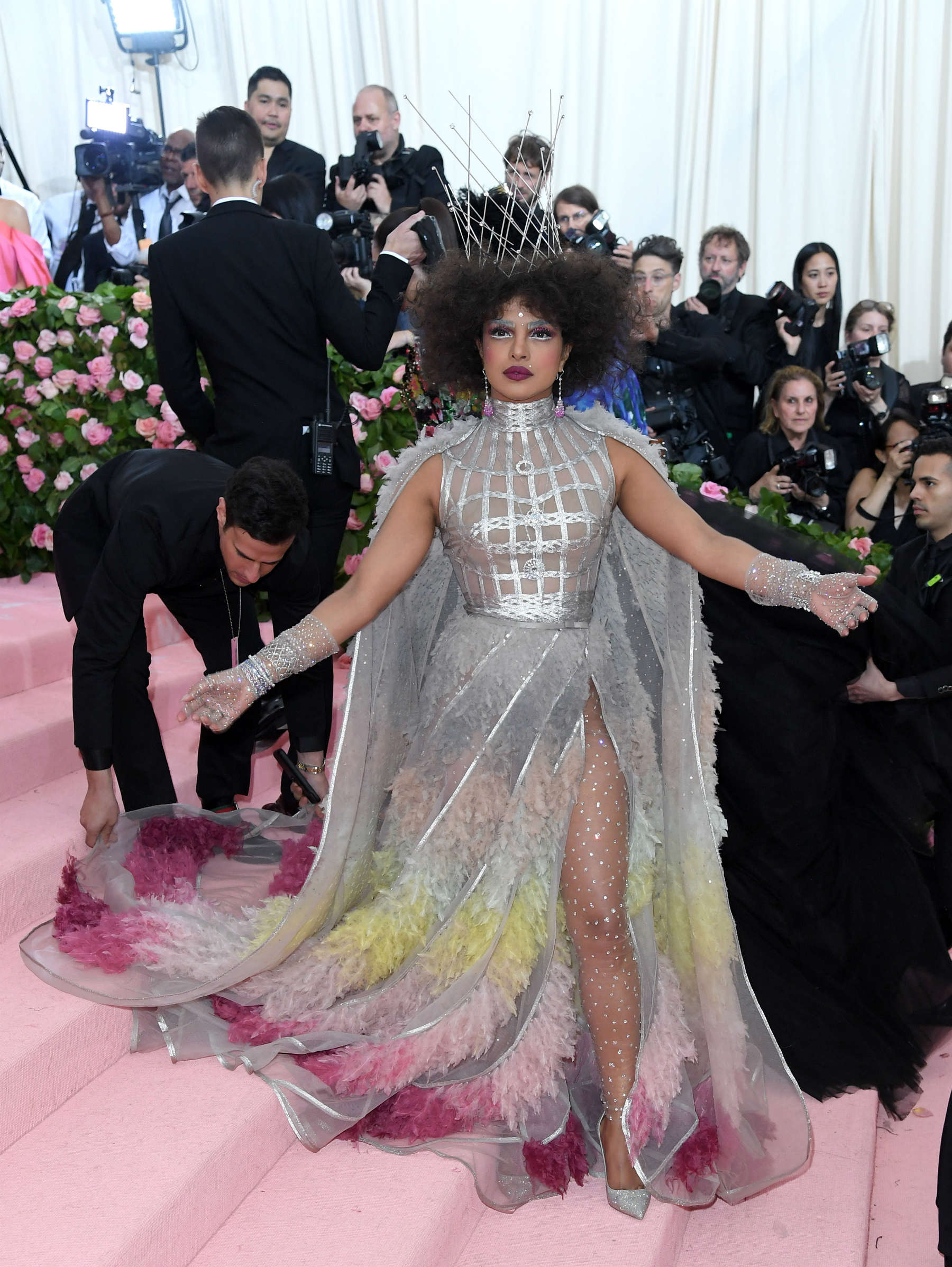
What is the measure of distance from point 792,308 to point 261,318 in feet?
9.79

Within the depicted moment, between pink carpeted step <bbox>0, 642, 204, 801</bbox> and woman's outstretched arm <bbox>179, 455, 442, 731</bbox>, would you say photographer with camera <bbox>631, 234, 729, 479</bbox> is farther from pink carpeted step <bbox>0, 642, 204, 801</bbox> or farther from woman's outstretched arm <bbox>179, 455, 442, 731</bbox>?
woman's outstretched arm <bbox>179, 455, 442, 731</bbox>

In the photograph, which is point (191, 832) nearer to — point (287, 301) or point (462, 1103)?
point (462, 1103)

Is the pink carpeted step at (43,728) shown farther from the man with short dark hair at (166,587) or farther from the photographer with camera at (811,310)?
the photographer with camera at (811,310)

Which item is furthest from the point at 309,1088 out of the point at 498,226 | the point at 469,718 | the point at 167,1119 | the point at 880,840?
the point at 498,226

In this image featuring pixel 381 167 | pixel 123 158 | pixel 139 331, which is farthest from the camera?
pixel 123 158

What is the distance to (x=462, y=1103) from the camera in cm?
250

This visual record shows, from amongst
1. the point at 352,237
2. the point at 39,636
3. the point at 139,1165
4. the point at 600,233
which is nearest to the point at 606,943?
the point at 139,1165

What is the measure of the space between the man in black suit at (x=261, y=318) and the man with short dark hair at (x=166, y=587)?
219 mm

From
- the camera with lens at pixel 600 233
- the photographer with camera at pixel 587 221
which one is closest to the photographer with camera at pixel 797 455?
the photographer with camera at pixel 587 221

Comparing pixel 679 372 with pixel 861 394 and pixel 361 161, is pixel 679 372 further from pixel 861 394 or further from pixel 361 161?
pixel 361 161

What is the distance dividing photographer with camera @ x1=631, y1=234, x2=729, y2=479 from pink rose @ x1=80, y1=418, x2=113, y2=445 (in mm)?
2211

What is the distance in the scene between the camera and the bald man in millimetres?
6512

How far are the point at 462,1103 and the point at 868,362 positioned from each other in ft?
12.9

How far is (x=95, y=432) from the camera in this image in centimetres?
505
